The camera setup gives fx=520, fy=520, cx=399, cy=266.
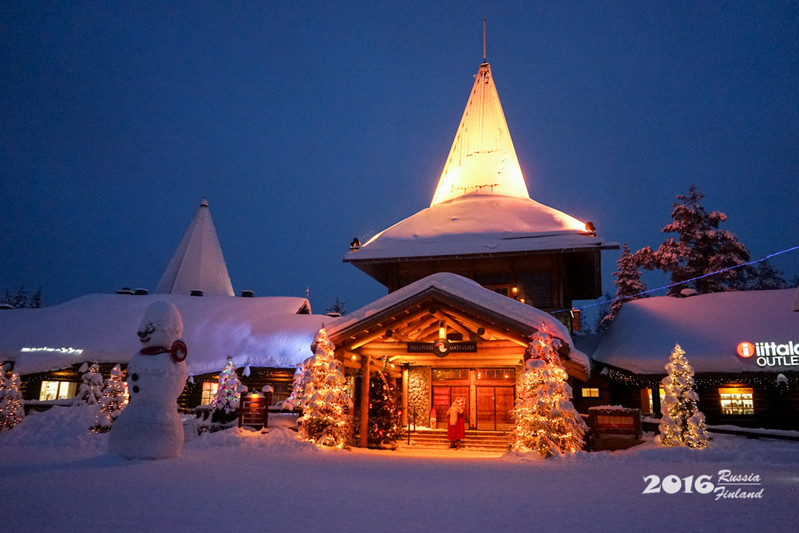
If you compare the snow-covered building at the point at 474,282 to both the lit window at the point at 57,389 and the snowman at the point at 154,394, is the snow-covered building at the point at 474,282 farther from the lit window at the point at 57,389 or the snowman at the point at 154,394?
the lit window at the point at 57,389

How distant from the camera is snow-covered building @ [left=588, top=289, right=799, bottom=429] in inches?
774

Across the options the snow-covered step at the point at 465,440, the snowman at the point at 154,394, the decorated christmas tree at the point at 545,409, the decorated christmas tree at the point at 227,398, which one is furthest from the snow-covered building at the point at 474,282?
the snowman at the point at 154,394

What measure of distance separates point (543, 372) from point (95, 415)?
12819 mm

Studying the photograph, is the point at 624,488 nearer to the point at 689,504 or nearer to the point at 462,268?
the point at 689,504

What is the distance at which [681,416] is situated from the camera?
1497 centimetres

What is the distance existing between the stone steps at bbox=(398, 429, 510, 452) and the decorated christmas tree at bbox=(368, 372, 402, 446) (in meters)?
1.90

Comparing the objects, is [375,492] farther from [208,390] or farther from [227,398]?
[208,390]

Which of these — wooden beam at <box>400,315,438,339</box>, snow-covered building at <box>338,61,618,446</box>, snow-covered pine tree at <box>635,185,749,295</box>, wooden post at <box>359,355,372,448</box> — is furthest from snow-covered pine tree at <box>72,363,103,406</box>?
snow-covered pine tree at <box>635,185,749,295</box>

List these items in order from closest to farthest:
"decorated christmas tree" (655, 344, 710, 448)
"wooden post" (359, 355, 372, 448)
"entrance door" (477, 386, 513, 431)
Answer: "decorated christmas tree" (655, 344, 710, 448) < "wooden post" (359, 355, 372, 448) < "entrance door" (477, 386, 513, 431)

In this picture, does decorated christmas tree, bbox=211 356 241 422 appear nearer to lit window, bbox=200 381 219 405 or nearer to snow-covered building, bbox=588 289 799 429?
lit window, bbox=200 381 219 405

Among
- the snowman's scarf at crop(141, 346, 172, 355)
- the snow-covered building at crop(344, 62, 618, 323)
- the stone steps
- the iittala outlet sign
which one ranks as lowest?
the stone steps

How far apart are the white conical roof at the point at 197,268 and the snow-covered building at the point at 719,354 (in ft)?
75.4

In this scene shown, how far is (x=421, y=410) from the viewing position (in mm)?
21812

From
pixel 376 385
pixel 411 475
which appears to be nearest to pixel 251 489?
pixel 411 475
